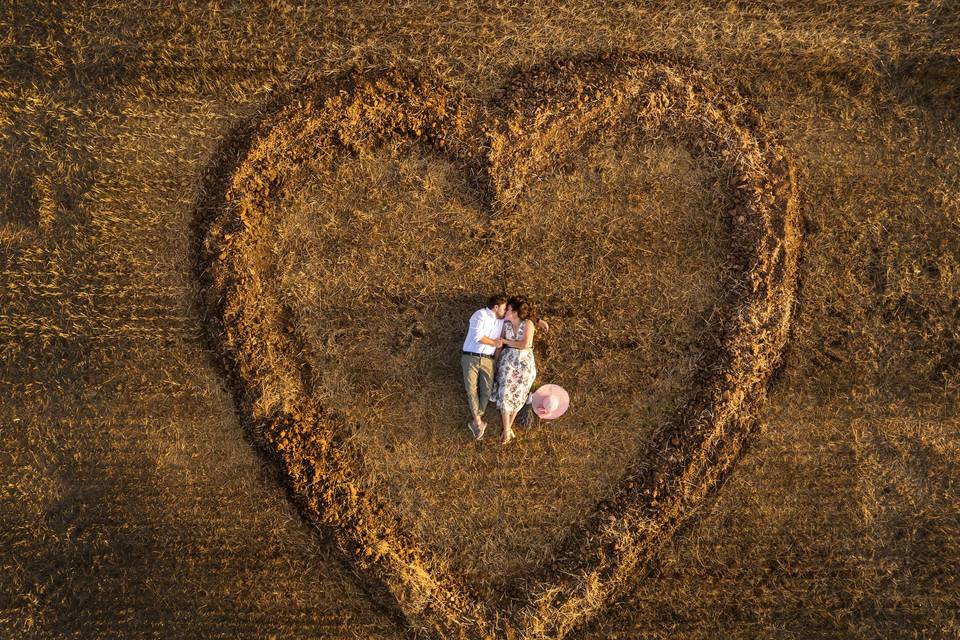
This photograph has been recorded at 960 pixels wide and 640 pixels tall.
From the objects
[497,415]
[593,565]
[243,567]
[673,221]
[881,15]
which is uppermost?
[881,15]

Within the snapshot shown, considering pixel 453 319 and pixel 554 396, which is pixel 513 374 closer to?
pixel 554 396

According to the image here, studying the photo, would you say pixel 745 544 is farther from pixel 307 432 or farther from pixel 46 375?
pixel 46 375

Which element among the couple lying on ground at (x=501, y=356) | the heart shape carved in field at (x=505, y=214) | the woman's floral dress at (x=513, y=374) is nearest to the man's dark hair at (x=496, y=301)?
the couple lying on ground at (x=501, y=356)

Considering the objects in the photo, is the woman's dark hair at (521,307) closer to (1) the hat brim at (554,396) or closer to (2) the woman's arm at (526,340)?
(2) the woman's arm at (526,340)

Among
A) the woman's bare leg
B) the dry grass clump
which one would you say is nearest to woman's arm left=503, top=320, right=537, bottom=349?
the dry grass clump

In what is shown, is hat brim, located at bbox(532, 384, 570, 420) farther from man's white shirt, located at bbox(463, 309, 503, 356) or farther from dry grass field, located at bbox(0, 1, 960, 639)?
man's white shirt, located at bbox(463, 309, 503, 356)

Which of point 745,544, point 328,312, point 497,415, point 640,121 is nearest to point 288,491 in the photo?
point 328,312

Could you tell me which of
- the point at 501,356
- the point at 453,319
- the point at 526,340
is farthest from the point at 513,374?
the point at 453,319
